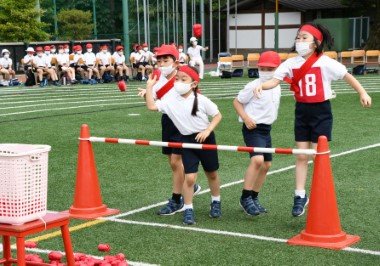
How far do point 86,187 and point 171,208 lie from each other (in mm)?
976

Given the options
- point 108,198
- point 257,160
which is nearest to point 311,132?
point 257,160

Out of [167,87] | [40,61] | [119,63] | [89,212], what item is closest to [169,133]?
[167,87]

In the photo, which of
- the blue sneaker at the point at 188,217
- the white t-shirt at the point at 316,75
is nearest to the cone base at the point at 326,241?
the blue sneaker at the point at 188,217

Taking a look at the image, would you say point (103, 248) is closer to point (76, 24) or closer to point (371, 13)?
point (371, 13)

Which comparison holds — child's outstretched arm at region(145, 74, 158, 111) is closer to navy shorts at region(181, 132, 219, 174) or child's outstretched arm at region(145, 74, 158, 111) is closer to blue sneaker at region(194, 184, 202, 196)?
navy shorts at region(181, 132, 219, 174)

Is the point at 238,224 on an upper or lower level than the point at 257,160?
lower

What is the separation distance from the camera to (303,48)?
832 centimetres

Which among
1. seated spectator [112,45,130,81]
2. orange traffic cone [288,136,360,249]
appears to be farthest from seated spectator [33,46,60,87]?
orange traffic cone [288,136,360,249]

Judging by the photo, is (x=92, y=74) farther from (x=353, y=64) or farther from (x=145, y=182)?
(x=145, y=182)

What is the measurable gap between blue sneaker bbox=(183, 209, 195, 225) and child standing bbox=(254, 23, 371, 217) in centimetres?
107

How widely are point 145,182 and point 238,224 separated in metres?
2.75

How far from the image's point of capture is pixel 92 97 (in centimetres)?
2611

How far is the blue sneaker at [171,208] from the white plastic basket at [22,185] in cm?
295

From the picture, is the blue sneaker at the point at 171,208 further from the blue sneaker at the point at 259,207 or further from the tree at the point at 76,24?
the tree at the point at 76,24
